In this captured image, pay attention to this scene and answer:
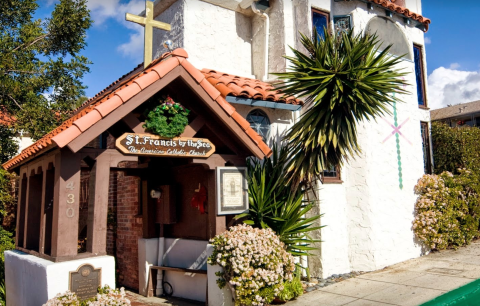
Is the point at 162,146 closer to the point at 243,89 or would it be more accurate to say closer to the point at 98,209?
the point at 98,209

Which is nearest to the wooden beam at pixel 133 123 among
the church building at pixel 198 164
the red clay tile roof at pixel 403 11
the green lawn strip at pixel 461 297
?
the church building at pixel 198 164

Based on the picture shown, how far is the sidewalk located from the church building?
2.08 ft

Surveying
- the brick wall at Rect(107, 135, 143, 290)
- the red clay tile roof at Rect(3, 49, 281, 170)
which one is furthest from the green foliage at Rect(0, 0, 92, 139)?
the red clay tile roof at Rect(3, 49, 281, 170)

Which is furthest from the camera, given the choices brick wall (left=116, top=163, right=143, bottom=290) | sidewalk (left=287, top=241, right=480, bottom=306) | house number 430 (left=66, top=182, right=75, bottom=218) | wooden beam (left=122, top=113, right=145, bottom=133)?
brick wall (left=116, top=163, right=143, bottom=290)

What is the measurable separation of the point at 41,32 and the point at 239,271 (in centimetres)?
942

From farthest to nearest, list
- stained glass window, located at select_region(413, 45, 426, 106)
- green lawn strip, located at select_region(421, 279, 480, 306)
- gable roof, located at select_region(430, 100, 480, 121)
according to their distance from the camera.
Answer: gable roof, located at select_region(430, 100, 480, 121), stained glass window, located at select_region(413, 45, 426, 106), green lawn strip, located at select_region(421, 279, 480, 306)

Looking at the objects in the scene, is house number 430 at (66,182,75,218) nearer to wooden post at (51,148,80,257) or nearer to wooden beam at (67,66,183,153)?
wooden post at (51,148,80,257)

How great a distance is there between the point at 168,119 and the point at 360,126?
4.92 meters

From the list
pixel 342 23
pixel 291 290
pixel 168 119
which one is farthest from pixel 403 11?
pixel 291 290

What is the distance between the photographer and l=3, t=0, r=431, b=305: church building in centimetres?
559

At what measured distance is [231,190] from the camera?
21.9 feet

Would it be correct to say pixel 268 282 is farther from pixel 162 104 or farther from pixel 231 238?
pixel 162 104

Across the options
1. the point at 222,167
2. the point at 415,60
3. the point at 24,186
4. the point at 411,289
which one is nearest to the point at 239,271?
the point at 222,167

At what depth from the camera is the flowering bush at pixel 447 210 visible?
9789 mm
